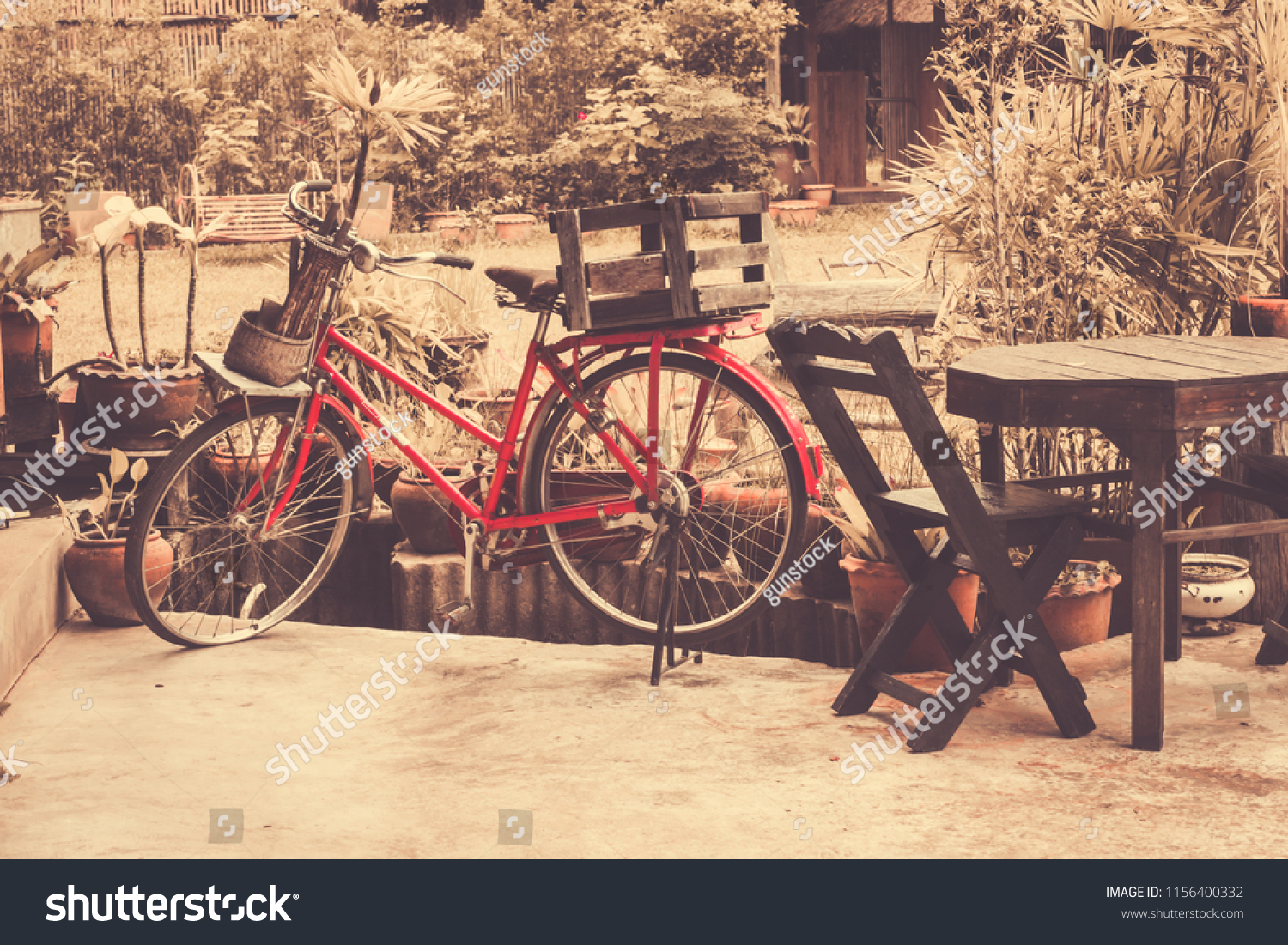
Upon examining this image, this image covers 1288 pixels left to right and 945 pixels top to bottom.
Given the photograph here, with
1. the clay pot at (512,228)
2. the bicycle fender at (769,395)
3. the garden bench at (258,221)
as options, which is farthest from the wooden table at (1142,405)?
the clay pot at (512,228)

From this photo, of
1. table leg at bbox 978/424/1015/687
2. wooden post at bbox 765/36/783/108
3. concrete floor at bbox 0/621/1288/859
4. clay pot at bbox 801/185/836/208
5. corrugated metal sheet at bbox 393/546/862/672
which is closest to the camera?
concrete floor at bbox 0/621/1288/859

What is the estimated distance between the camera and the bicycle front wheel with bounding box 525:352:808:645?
3645 millimetres

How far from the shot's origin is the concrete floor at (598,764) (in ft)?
8.51

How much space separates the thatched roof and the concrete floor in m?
13.3

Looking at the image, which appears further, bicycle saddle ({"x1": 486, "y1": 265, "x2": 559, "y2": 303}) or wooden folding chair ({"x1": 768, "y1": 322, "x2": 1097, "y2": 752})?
bicycle saddle ({"x1": 486, "y1": 265, "x2": 559, "y2": 303})

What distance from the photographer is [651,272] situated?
3590 mm

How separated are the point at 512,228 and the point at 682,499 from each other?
10.2 meters

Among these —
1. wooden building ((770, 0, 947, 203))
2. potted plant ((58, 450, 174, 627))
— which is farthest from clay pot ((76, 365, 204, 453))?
wooden building ((770, 0, 947, 203))

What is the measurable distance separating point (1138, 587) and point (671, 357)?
134 cm

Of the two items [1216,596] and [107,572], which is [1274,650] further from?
[107,572]

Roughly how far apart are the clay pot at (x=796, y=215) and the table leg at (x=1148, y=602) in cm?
1180

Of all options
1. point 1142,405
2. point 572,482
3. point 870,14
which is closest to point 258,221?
point 870,14

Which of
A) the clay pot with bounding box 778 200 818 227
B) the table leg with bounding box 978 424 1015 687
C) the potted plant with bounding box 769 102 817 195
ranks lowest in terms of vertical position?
the table leg with bounding box 978 424 1015 687

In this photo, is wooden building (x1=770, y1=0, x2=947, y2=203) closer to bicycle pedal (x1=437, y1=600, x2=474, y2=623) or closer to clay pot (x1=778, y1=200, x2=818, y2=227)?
clay pot (x1=778, y1=200, x2=818, y2=227)
